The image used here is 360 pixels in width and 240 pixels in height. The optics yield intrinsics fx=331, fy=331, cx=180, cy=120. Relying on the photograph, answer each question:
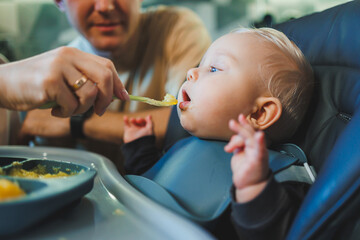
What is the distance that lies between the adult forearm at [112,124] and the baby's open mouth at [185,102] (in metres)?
0.59

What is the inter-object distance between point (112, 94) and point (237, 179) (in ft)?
1.12

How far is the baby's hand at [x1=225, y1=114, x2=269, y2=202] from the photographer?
588 mm

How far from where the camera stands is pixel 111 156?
5.87 feet

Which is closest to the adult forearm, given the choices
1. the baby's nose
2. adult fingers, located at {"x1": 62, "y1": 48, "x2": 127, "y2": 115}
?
the baby's nose

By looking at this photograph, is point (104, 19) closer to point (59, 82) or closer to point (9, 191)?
point (59, 82)

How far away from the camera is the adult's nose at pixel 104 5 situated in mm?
1584

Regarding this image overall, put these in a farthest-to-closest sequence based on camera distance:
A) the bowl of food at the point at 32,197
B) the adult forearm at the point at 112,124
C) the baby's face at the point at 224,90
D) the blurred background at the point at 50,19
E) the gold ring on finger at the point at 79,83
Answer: the blurred background at the point at 50,19 → the adult forearm at the point at 112,124 → the baby's face at the point at 224,90 → the gold ring on finger at the point at 79,83 → the bowl of food at the point at 32,197

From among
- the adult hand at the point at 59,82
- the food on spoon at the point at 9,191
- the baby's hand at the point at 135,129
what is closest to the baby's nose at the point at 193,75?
the adult hand at the point at 59,82

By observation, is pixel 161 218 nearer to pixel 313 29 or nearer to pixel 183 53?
pixel 313 29

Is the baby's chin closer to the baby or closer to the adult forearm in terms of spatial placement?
the baby

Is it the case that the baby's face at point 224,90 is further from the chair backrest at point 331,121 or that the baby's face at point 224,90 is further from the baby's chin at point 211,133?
the chair backrest at point 331,121

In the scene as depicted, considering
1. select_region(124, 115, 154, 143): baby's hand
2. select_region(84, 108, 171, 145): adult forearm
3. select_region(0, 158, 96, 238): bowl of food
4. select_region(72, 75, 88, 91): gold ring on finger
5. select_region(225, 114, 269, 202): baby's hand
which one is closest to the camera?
select_region(0, 158, 96, 238): bowl of food

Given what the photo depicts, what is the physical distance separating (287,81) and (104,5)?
1.06 m

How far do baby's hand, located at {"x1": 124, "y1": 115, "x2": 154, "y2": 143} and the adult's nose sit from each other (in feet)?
2.17
